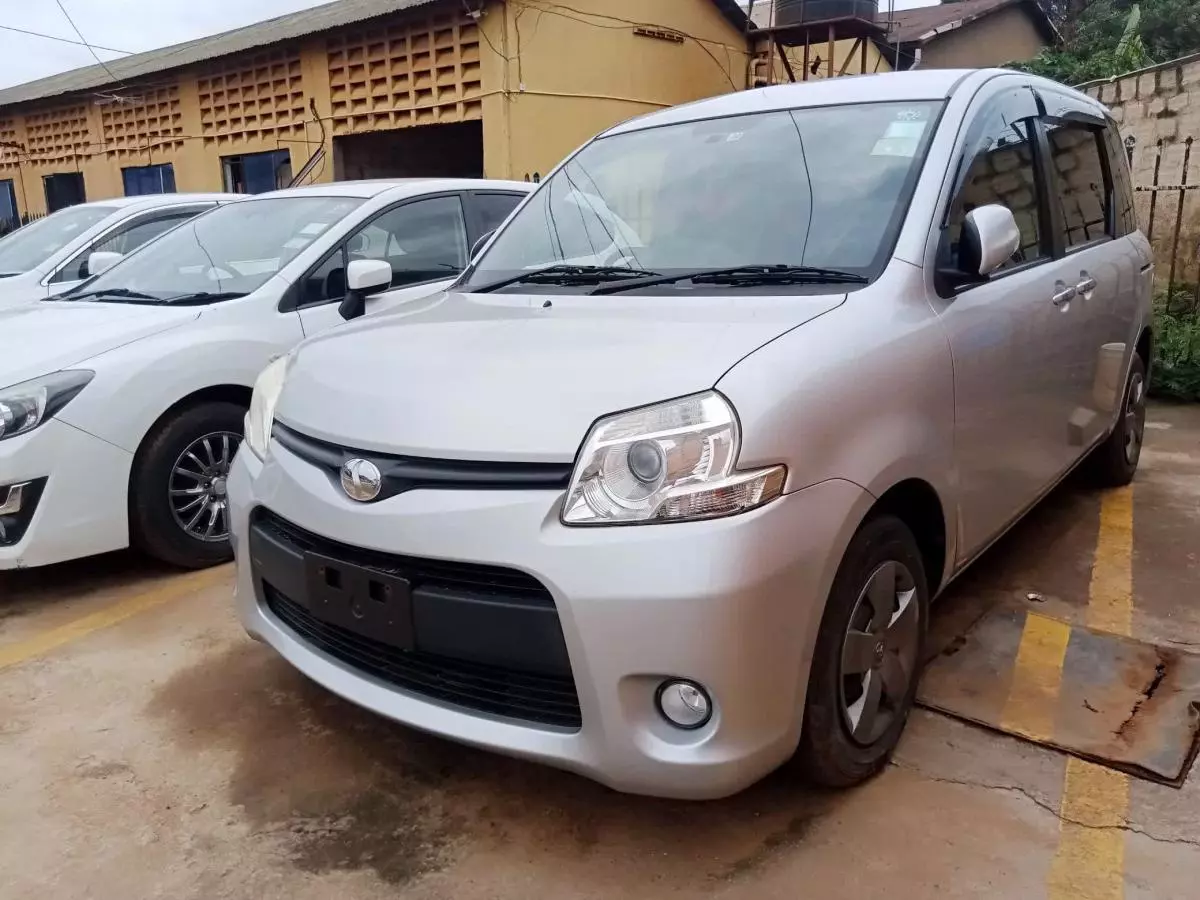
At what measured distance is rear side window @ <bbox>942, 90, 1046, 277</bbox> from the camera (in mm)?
2760

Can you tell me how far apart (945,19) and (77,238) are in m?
18.1

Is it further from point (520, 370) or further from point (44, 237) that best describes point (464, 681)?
point (44, 237)

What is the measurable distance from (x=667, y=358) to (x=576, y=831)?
1.15 m

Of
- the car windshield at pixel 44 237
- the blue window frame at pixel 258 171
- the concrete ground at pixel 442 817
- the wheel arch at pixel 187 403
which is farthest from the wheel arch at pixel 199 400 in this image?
the blue window frame at pixel 258 171

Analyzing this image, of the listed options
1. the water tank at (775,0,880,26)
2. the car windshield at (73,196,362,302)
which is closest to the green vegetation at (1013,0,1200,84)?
the water tank at (775,0,880,26)

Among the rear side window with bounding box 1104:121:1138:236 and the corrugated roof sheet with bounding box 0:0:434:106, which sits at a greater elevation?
the corrugated roof sheet with bounding box 0:0:434:106

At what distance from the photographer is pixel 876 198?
2.69 m

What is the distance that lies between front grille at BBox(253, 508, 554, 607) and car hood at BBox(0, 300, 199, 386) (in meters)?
1.93

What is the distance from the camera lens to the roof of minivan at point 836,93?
3031 millimetres

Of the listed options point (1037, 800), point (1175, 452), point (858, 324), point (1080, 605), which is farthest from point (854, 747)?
point (1175, 452)

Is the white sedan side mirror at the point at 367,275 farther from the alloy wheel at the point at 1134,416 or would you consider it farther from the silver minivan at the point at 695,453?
the alloy wheel at the point at 1134,416

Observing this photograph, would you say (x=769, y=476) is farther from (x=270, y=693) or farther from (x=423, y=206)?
(x=423, y=206)

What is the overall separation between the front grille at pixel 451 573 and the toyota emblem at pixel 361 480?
0.40 feet

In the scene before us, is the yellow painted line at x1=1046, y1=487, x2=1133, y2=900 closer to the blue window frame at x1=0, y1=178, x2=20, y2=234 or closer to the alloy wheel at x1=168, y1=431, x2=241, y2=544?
the alloy wheel at x1=168, y1=431, x2=241, y2=544
